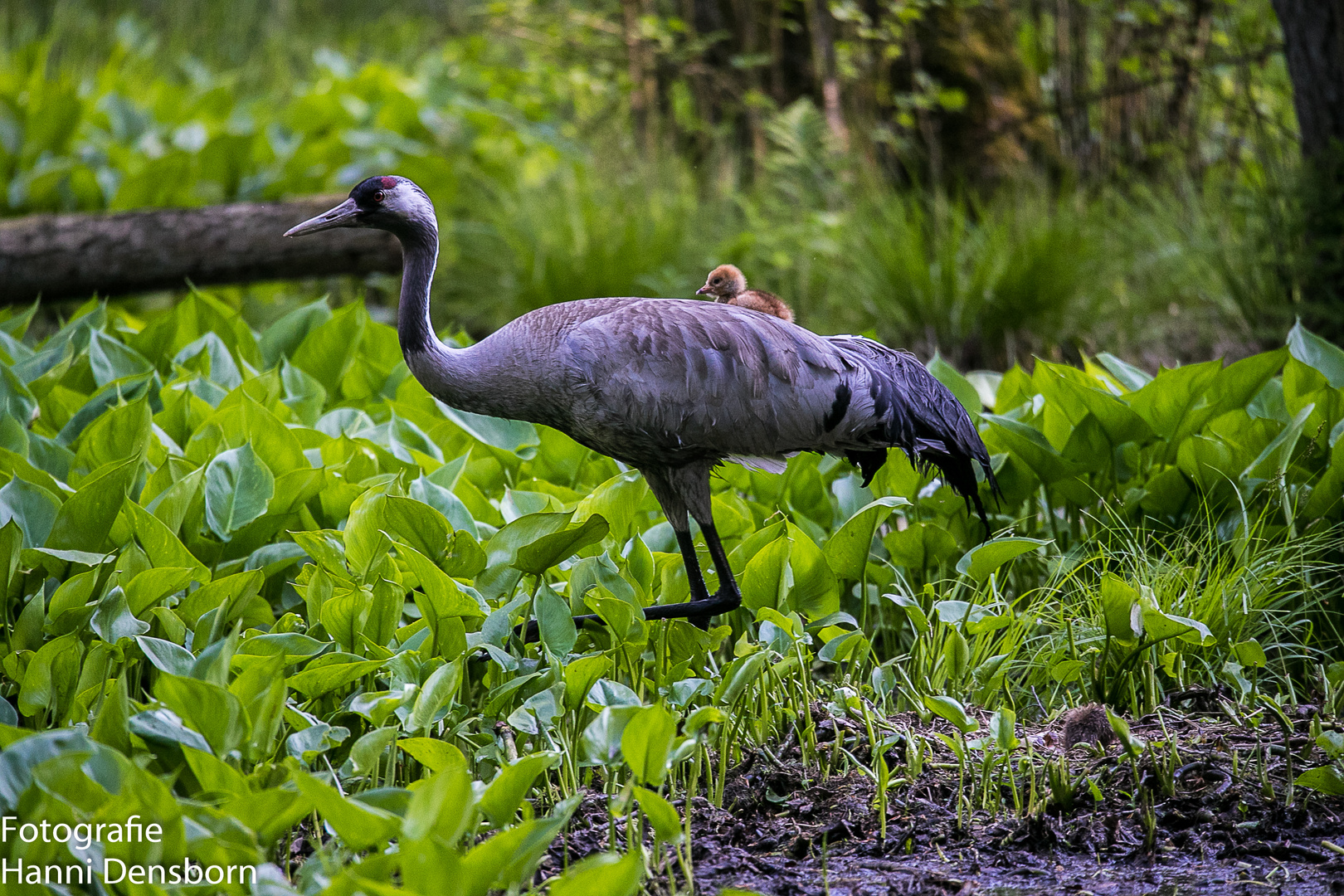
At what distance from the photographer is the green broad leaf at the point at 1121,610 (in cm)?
250

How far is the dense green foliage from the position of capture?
2.02m

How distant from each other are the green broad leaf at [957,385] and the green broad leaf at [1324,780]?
1.55 metres

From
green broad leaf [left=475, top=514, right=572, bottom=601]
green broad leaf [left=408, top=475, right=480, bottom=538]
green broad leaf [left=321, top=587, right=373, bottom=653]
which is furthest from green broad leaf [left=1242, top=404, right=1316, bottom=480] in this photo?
green broad leaf [left=321, top=587, right=373, bottom=653]

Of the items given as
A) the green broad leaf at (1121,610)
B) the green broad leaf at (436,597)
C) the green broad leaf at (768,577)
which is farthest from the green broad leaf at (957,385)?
the green broad leaf at (436,597)

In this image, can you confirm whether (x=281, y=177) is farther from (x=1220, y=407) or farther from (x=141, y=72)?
(x=1220, y=407)

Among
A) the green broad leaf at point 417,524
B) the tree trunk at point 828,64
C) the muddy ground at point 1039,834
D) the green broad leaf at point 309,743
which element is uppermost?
the tree trunk at point 828,64

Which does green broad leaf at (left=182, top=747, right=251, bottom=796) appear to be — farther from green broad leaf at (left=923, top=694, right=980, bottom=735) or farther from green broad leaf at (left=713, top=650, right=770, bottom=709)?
green broad leaf at (left=923, top=694, right=980, bottom=735)

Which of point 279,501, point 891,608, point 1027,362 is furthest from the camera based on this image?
point 1027,362

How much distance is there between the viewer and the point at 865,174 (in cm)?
631

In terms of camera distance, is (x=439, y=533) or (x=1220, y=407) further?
(x=1220, y=407)

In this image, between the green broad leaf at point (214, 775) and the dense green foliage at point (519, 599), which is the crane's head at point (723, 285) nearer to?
the dense green foliage at point (519, 599)

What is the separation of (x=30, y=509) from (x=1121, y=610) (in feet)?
8.10

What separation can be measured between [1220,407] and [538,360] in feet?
6.70

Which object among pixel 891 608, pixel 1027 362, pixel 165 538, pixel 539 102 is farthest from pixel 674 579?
pixel 539 102
